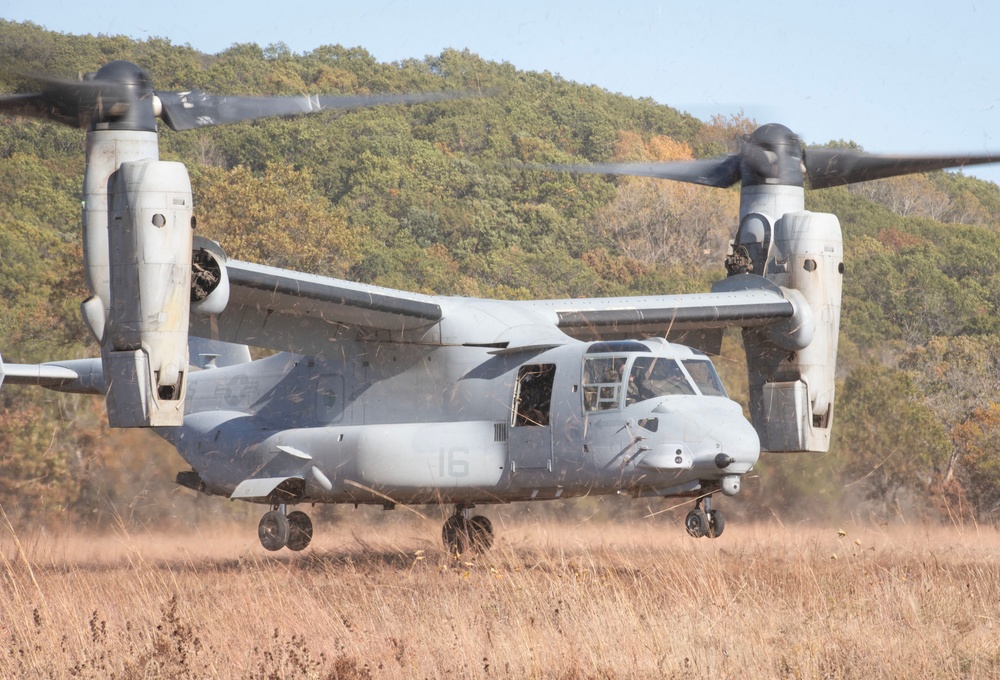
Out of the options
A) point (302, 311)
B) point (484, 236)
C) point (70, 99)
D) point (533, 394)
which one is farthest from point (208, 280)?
point (484, 236)

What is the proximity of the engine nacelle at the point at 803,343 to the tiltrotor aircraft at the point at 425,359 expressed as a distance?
3 centimetres

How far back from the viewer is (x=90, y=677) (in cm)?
641

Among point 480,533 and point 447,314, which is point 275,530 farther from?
point 447,314

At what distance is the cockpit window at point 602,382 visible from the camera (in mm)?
11820

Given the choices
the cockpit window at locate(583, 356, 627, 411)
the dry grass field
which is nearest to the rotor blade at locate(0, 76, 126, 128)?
the dry grass field

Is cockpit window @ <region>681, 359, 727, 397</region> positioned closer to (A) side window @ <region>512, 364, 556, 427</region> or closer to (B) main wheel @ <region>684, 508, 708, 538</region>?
(B) main wheel @ <region>684, 508, 708, 538</region>

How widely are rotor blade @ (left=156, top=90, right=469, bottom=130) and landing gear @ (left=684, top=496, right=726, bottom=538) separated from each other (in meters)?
4.84

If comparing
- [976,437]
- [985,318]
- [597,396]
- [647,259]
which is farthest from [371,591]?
[647,259]

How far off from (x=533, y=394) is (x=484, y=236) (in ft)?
114

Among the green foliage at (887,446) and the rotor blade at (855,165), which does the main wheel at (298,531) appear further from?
the green foliage at (887,446)

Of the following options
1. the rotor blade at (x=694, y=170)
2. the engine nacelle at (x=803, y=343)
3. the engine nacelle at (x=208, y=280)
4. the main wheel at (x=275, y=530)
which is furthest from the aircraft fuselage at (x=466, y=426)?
the rotor blade at (x=694, y=170)

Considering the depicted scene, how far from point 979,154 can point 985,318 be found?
27074 millimetres

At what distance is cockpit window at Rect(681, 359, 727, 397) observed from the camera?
39.0 ft

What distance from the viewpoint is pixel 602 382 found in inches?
469
